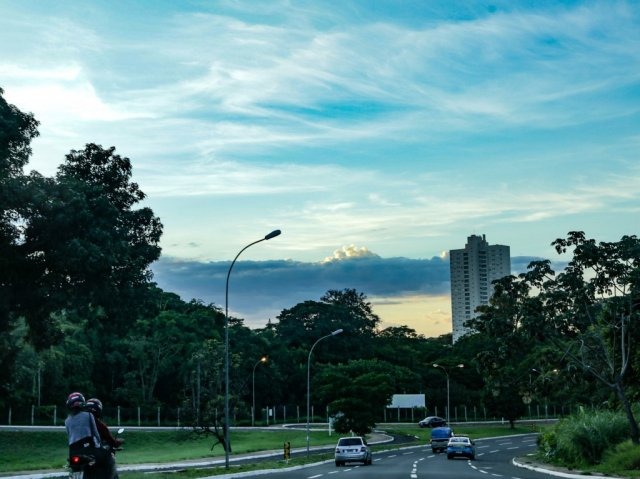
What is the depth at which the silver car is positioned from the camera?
42156 millimetres

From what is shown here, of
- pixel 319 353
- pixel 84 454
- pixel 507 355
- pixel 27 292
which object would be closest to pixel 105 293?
pixel 27 292

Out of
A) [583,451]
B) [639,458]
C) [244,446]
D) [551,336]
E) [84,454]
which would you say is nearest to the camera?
[84,454]

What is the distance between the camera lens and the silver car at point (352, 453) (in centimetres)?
4216

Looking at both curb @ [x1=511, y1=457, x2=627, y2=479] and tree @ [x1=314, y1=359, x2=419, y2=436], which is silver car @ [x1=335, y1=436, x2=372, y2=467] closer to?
curb @ [x1=511, y1=457, x2=627, y2=479]

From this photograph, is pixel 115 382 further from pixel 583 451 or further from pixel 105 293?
pixel 583 451

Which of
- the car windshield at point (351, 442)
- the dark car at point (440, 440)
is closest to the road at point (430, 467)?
the dark car at point (440, 440)

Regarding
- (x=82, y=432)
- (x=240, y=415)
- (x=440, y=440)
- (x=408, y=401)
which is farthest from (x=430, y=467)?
(x=408, y=401)

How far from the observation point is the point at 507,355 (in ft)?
130

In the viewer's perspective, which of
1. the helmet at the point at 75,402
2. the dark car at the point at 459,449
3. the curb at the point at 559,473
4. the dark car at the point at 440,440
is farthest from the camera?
the dark car at the point at 440,440

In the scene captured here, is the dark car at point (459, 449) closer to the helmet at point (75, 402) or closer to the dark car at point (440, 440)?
the dark car at point (440, 440)

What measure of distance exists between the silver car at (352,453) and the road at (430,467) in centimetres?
45

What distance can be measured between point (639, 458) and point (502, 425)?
245ft

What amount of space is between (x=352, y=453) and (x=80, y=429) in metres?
32.4

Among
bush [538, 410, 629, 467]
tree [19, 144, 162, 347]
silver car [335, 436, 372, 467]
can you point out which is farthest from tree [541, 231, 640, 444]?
tree [19, 144, 162, 347]
